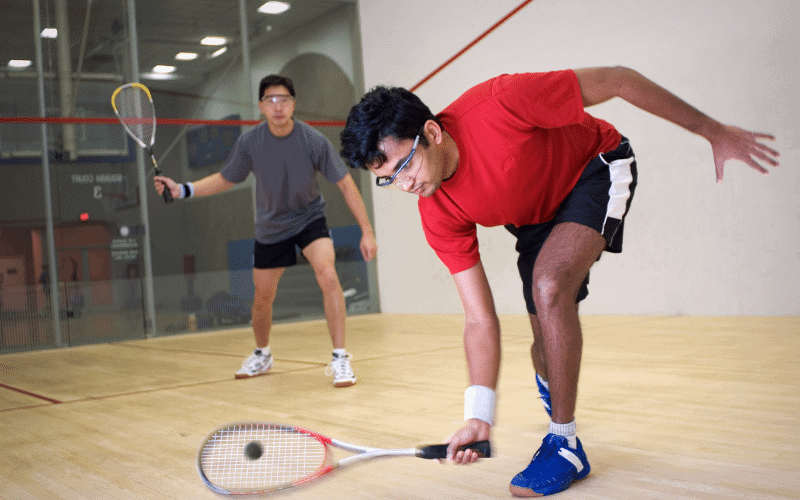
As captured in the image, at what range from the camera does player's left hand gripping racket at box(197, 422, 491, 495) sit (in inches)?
57.7

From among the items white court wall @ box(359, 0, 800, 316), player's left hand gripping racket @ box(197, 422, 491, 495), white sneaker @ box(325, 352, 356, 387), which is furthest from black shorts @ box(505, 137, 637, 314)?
white court wall @ box(359, 0, 800, 316)

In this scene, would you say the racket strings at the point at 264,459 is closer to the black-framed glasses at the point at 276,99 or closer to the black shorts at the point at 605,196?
the black shorts at the point at 605,196

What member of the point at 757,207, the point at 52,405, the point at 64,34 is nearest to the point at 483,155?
the point at 52,405

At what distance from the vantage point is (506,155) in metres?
1.40

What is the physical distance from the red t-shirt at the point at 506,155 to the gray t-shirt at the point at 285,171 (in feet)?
5.30

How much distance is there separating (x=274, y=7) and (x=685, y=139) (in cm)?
376

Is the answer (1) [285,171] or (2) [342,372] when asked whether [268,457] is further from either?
(1) [285,171]

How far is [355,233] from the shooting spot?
261 inches

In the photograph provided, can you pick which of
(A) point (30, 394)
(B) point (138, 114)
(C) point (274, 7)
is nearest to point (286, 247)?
(B) point (138, 114)

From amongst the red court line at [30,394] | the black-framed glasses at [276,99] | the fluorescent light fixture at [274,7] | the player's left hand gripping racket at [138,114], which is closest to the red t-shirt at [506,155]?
the black-framed glasses at [276,99]

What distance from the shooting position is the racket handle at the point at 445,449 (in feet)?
4.04

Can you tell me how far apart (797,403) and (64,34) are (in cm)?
549

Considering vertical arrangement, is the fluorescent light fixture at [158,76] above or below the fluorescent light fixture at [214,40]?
below

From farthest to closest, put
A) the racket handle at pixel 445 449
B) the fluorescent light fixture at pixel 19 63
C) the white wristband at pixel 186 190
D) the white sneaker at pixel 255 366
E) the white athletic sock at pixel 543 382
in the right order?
the fluorescent light fixture at pixel 19 63 < the white sneaker at pixel 255 366 < the white wristband at pixel 186 190 < the white athletic sock at pixel 543 382 < the racket handle at pixel 445 449
